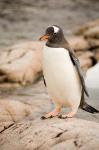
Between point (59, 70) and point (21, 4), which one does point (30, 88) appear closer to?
point (59, 70)

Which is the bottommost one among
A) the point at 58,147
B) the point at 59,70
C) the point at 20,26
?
the point at 58,147

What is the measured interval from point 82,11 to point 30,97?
11.7 meters

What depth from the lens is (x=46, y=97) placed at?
966 centimetres

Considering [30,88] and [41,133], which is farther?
[30,88]

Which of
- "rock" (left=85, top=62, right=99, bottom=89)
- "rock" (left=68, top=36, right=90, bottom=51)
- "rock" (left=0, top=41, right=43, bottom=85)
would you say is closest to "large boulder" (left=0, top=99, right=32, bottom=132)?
"rock" (left=85, top=62, right=99, bottom=89)

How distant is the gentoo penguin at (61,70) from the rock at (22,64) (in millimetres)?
4452

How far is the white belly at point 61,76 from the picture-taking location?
21.4ft

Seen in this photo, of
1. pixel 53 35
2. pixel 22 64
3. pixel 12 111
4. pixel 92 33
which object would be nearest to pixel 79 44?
pixel 92 33

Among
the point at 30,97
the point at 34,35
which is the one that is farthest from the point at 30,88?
the point at 34,35

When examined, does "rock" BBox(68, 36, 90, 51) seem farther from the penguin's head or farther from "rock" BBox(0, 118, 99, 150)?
"rock" BBox(0, 118, 99, 150)

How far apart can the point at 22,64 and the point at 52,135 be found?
557 centimetres

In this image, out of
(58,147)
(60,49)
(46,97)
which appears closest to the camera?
(58,147)

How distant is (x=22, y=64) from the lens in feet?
38.1

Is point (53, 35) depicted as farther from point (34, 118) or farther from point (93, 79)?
point (93, 79)
